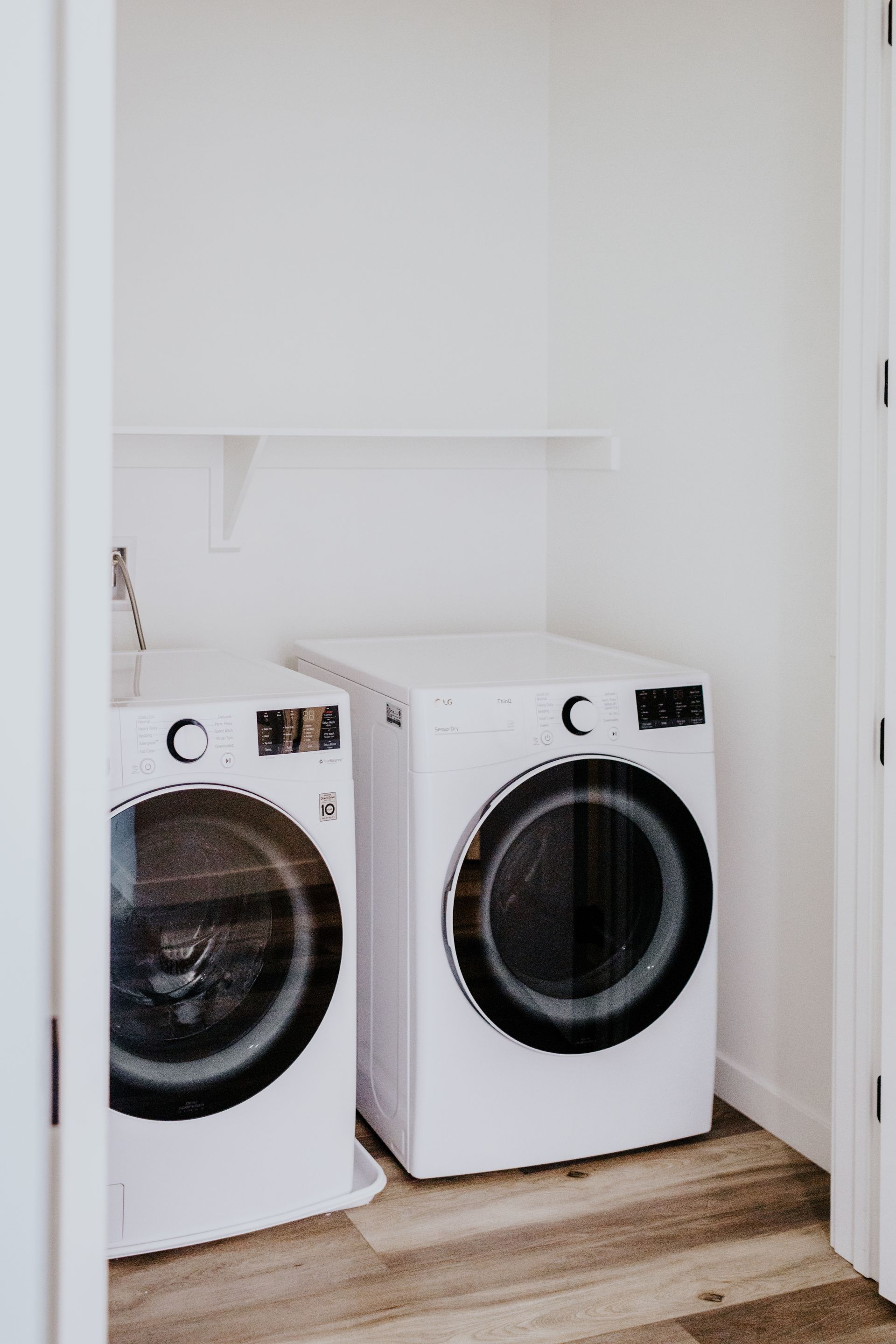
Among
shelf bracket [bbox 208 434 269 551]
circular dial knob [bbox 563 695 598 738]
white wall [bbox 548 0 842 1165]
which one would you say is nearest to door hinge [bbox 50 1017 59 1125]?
circular dial knob [bbox 563 695 598 738]

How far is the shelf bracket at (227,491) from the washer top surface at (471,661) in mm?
292

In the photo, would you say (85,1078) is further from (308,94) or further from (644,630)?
(308,94)

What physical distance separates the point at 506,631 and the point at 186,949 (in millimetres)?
1298

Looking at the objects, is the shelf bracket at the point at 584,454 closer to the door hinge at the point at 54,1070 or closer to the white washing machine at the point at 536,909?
the white washing machine at the point at 536,909

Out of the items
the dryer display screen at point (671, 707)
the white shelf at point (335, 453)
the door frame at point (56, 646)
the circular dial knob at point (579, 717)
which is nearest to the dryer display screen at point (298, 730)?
the circular dial knob at point (579, 717)

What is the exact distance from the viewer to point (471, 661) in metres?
2.36

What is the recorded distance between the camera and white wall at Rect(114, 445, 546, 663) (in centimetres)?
261

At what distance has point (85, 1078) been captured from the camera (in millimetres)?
651

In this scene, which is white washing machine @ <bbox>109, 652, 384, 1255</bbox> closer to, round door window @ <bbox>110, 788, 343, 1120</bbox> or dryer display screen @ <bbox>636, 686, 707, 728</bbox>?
round door window @ <bbox>110, 788, 343, 1120</bbox>

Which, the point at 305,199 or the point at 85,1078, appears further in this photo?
the point at 305,199

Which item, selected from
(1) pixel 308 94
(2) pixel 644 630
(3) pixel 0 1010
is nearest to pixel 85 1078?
(3) pixel 0 1010

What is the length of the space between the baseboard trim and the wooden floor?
38 mm

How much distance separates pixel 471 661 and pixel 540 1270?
1.06 m

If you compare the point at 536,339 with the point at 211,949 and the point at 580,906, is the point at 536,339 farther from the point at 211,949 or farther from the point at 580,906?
the point at 211,949
